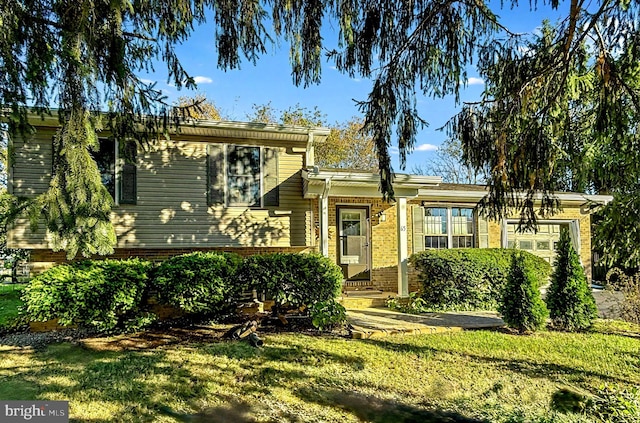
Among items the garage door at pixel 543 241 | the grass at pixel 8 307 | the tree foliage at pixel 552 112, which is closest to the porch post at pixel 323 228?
the tree foliage at pixel 552 112

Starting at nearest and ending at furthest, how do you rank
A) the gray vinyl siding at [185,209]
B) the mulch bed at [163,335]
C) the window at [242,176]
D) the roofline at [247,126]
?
the mulch bed at [163,335] < the roofline at [247,126] < the gray vinyl siding at [185,209] < the window at [242,176]

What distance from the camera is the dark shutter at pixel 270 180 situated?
957 centimetres

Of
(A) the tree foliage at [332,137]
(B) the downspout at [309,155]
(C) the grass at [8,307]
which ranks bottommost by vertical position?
(C) the grass at [8,307]

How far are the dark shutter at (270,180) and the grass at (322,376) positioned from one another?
3.46m

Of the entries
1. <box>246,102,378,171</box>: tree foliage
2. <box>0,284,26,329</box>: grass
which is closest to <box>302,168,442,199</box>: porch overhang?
<box>0,284,26,329</box>: grass

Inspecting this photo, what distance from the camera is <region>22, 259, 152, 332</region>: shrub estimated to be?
6812 mm

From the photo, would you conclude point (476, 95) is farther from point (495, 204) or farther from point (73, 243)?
point (73, 243)

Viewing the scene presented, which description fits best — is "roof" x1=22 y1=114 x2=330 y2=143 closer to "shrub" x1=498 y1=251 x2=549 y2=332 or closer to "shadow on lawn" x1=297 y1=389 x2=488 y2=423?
"shrub" x1=498 y1=251 x2=549 y2=332

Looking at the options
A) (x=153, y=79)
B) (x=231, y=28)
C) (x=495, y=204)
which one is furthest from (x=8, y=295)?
(x=495, y=204)

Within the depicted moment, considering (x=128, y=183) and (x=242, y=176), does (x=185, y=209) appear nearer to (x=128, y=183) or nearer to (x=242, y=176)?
(x=128, y=183)

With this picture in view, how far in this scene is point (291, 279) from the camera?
7.65 m

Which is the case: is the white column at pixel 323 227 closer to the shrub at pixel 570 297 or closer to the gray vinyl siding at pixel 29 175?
the shrub at pixel 570 297

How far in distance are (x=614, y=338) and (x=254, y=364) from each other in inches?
255

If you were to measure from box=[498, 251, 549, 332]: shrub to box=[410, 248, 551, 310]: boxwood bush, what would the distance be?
1.95 meters
